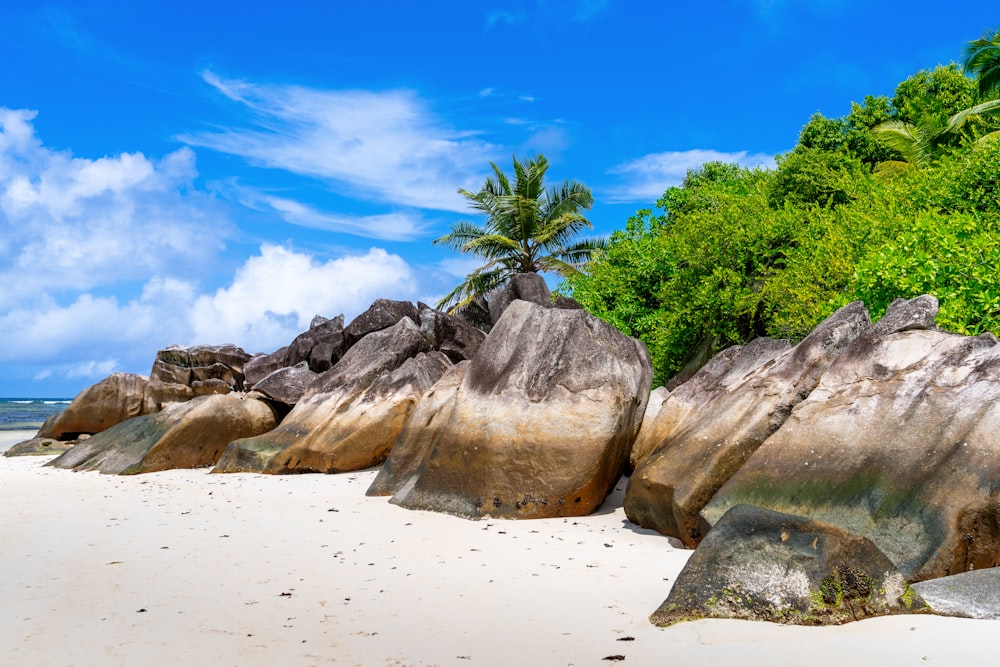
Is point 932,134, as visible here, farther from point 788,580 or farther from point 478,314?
point 788,580

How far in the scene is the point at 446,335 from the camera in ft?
62.1

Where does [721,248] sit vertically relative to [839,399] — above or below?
above

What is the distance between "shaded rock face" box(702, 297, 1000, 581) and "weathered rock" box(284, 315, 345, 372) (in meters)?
15.9

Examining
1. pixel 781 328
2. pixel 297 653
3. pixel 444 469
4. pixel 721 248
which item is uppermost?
pixel 721 248

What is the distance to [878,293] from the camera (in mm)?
10789

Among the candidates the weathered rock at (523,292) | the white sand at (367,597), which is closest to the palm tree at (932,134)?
the weathered rock at (523,292)

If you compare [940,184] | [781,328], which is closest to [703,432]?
[781,328]

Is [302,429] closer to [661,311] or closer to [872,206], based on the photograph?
[661,311]

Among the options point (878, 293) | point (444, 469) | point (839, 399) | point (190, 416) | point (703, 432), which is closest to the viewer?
point (839, 399)

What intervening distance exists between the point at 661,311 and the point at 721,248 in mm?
1883

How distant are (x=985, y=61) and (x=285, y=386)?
26986 millimetres

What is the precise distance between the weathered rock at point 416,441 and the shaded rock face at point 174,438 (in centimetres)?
597

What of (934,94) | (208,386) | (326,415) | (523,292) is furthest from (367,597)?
(934,94)

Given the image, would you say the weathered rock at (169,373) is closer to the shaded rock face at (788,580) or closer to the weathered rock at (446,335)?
the weathered rock at (446,335)
